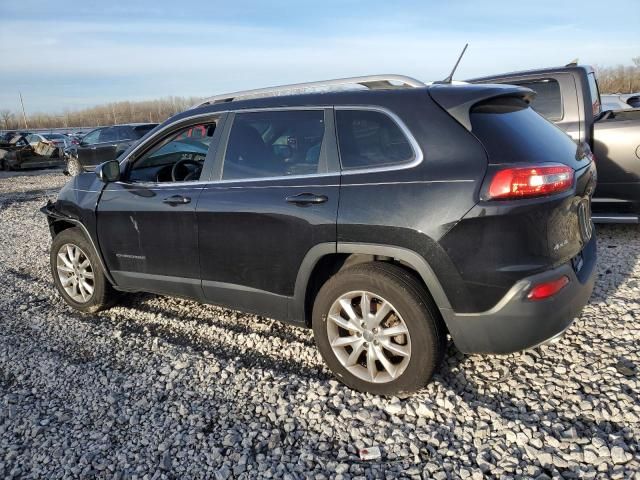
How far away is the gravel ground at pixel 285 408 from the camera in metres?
2.53

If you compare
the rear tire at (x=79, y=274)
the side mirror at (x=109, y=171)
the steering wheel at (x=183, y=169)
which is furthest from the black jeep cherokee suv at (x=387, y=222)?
the rear tire at (x=79, y=274)

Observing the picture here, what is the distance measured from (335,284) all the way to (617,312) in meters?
2.42

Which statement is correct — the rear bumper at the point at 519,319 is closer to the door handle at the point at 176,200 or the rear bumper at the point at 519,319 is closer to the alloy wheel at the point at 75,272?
the door handle at the point at 176,200

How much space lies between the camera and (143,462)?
264 cm

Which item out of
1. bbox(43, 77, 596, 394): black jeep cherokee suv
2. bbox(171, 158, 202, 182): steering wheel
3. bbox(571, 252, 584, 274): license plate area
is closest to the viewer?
bbox(43, 77, 596, 394): black jeep cherokee suv

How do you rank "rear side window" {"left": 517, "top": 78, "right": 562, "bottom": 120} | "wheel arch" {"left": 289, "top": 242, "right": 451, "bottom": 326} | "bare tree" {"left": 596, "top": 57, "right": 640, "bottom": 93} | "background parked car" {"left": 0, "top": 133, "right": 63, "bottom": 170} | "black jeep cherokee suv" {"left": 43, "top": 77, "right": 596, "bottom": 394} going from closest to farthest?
"black jeep cherokee suv" {"left": 43, "top": 77, "right": 596, "bottom": 394}, "wheel arch" {"left": 289, "top": 242, "right": 451, "bottom": 326}, "rear side window" {"left": 517, "top": 78, "right": 562, "bottom": 120}, "background parked car" {"left": 0, "top": 133, "right": 63, "bottom": 170}, "bare tree" {"left": 596, "top": 57, "right": 640, "bottom": 93}

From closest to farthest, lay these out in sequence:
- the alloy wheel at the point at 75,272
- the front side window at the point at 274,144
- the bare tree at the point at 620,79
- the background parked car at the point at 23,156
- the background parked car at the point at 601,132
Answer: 1. the front side window at the point at 274,144
2. the alloy wheel at the point at 75,272
3. the background parked car at the point at 601,132
4. the background parked car at the point at 23,156
5. the bare tree at the point at 620,79

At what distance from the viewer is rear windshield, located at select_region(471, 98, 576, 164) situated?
269cm

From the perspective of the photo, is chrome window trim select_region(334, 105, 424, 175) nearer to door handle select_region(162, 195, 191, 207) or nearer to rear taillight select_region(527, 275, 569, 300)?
rear taillight select_region(527, 275, 569, 300)

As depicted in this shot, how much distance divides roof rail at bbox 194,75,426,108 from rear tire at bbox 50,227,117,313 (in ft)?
5.81

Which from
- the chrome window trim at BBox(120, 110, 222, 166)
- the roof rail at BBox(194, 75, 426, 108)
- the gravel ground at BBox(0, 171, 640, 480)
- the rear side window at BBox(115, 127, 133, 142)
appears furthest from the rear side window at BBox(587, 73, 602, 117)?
the rear side window at BBox(115, 127, 133, 142)

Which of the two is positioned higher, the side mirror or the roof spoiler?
the roof spoiler

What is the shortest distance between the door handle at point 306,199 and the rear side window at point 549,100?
3.76 metres

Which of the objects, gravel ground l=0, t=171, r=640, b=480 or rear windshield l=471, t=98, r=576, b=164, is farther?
rear windshield l=471, t=98, r=576, b=164
